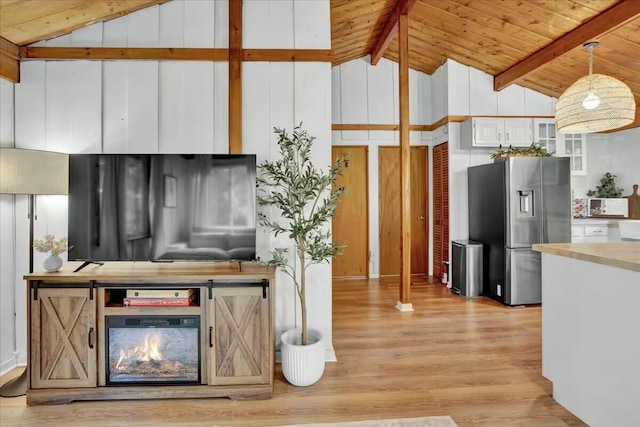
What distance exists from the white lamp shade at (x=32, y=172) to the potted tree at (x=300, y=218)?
4.54 feet

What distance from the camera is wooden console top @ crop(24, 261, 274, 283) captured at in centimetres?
224

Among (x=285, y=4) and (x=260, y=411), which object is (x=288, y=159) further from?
(x=260, y=411)

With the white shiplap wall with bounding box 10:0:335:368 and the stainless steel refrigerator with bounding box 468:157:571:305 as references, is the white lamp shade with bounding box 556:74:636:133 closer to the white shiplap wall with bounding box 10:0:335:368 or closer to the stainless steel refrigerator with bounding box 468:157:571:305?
the stainless steel refrigerator with bounding box 468:157:571:305

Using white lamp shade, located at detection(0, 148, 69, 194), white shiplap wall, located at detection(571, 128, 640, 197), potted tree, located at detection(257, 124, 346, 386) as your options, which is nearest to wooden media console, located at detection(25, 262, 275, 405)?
potted tree, located at detection(257, 124, 346, 386)

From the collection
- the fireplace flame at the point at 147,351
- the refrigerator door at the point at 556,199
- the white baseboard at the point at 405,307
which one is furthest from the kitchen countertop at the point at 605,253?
the fireplace flame at the point at 147,351

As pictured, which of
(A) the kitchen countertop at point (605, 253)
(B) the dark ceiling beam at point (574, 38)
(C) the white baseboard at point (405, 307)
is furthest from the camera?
(C) the white baseboard at point (405, 307)

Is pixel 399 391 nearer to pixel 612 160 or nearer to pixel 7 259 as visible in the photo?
pixel 7 259

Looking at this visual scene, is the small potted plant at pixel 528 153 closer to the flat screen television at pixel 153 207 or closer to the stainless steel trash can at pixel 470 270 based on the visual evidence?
the stainless steel trash can at pixel 470 270

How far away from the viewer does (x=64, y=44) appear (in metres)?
2.75

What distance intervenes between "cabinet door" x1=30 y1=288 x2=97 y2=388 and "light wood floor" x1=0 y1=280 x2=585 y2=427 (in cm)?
18

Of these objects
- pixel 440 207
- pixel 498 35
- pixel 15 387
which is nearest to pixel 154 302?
pixel 15 387

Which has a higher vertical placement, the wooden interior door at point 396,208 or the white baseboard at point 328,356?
the wooden interior door at point 396,208


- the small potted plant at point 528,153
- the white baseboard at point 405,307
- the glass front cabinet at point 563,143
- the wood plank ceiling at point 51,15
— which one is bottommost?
the white baseboard at point 405,307

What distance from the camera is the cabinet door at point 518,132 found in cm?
512
